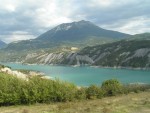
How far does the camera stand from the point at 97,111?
26.4m

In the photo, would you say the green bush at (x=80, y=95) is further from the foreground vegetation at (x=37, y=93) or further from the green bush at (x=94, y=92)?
the green bush at (x=94, y=92)

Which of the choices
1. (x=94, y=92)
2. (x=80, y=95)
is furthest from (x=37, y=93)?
(x=94, y=92)

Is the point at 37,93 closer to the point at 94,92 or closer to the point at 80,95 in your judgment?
the point at 80,95

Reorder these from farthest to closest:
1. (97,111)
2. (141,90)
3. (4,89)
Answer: (141,90), (4,89), (97,111)

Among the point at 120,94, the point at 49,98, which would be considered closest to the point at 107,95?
the point at 120,94

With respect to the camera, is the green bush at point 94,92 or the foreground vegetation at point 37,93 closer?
the foreground vegetation at point 37,93

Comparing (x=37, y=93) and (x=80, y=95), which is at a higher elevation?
(x=37, y=93)

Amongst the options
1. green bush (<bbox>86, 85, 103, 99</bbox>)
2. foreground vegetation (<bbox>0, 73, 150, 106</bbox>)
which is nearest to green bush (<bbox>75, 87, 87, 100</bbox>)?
foreground vegetation (<bbox>0, 73, 150, 106</bbox>)

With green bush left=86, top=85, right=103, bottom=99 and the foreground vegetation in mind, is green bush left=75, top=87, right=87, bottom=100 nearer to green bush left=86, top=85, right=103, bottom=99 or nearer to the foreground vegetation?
the foreground vegetation

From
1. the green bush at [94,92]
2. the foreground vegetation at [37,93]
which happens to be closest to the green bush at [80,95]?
the foreground vegetation at [37,93]

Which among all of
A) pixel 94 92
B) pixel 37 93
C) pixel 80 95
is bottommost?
pixel 80 95

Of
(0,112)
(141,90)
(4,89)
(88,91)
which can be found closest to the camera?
(0,112)

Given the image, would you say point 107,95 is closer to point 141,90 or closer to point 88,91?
point 88,91

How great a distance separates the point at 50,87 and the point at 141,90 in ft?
48.2
